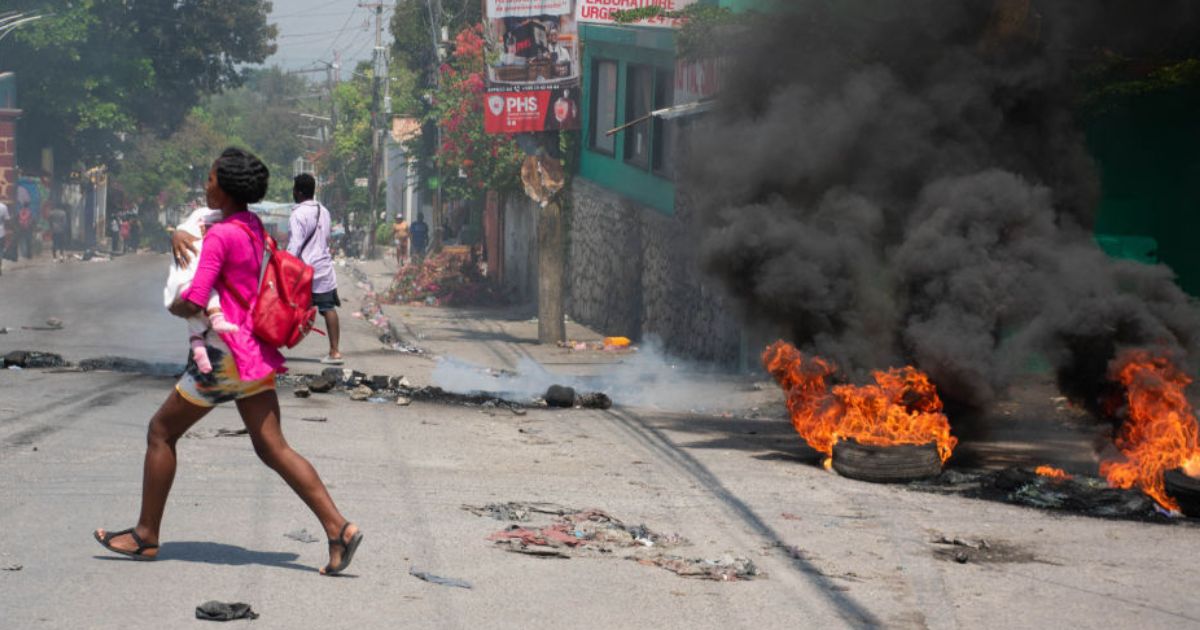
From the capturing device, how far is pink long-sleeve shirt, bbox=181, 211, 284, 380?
208 inches

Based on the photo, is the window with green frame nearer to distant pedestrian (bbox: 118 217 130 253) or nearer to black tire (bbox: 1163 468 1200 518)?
black tire (bbox: 1163 468 1200 518)

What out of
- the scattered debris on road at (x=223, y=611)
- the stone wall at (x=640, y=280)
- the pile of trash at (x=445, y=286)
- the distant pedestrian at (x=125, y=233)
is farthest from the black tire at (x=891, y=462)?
the distant pedestrian at (x=125, y=233)

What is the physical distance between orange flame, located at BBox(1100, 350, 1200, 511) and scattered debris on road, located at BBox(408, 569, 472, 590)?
425cm

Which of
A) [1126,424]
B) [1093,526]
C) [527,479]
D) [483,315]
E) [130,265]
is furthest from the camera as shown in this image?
[130,265]

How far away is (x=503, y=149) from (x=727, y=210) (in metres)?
19.0

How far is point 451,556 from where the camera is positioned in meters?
6.10

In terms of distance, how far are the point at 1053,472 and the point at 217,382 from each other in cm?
542

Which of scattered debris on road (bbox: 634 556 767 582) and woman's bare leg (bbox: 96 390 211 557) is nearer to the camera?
woman's bare leg (bbox: 96 390 211 557)

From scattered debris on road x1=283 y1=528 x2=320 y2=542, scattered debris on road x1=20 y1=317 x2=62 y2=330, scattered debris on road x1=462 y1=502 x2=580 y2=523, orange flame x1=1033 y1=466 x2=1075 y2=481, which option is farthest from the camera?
scattered debris on road x1=20 y1=317 x2=62 y2=330

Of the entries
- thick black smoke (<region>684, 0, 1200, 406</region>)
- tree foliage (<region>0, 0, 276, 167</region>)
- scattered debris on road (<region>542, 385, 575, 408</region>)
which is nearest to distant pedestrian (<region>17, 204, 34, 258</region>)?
tree foliage (<region>0, 0, 276, 167</region>)

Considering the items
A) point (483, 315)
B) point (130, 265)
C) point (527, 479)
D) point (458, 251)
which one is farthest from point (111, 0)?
point (527, 479)

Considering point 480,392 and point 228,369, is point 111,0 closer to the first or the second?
point 480,392

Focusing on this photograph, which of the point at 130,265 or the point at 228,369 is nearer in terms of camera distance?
the point at 228,369

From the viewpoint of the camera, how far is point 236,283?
17.6ft
